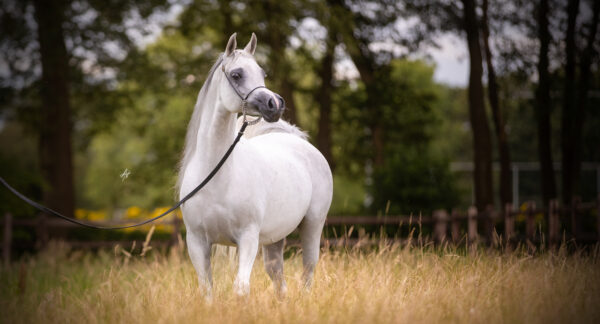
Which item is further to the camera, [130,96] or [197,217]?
[130,96]

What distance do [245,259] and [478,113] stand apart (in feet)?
31.9

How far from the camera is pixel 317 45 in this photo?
564 inches

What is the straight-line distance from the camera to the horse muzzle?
12.4ft

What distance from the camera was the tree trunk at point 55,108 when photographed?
12.9 m

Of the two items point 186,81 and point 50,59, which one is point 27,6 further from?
point 186,81

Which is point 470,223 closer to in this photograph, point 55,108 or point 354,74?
point 354,74

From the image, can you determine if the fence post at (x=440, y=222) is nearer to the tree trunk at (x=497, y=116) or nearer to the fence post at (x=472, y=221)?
the fence post at (x=472, y=221)

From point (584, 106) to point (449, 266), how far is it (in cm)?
973

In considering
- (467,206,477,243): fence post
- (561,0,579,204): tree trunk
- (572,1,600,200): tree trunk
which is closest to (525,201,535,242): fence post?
(467,206,477,243): fence post

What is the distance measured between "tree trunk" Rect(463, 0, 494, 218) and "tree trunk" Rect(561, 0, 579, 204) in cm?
195

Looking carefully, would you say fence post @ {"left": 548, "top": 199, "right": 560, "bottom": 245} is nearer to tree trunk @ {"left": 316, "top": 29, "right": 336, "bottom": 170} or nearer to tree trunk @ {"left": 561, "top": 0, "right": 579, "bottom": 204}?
tree trunk @ {"left": 561, "top": 0, "right": 579, "bottom": 204}

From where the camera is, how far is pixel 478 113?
12.5m

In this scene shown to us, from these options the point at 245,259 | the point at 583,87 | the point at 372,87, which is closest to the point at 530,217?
the point at 583,87

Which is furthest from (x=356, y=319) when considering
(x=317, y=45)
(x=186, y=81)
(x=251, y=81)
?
(x=186, y=81)
